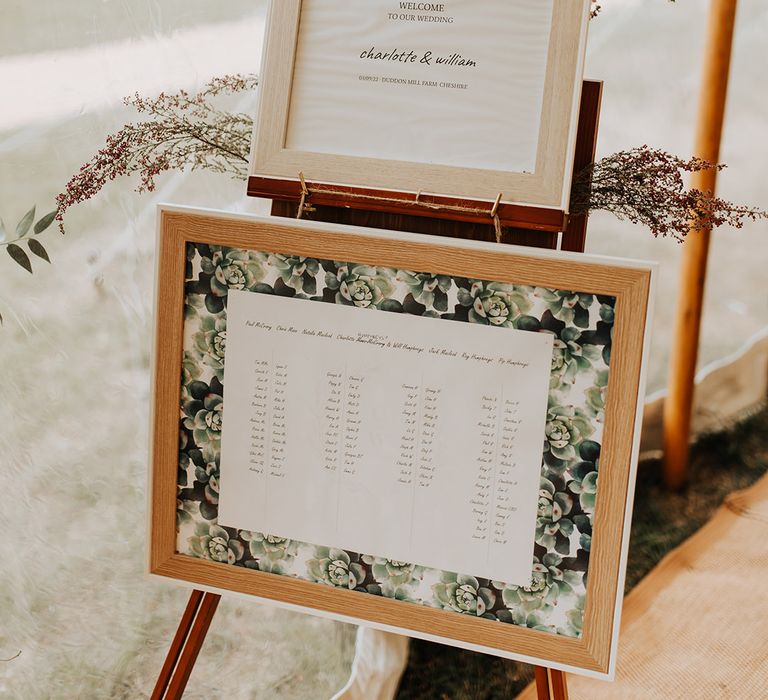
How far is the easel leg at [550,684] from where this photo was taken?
2.93 ft

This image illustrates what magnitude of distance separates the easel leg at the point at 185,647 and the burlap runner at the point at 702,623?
2.89 ft

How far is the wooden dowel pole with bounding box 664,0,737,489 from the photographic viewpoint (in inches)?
63.4

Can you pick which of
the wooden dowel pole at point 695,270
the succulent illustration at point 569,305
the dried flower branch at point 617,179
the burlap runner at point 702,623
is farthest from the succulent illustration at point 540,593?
the wooden dowel pole at point 695,270

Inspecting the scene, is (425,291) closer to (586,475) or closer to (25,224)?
(586,475)

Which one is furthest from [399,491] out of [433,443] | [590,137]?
[590,137]

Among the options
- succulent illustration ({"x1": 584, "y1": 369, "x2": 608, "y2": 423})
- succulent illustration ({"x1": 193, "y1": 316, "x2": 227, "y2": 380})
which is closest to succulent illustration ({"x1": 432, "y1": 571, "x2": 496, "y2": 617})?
succulent illustration ({"x1": 584, "y1": 369, "x2": 608, "y2": 423})

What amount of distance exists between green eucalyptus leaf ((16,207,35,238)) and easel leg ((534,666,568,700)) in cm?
97

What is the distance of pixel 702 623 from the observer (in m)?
1.69

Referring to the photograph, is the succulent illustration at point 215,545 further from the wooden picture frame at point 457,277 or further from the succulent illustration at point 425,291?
the succulent illustration at point 425,291

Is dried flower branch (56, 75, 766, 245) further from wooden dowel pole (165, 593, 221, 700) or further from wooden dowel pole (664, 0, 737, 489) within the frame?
wooden dowel pole (664, 0, 737, 489)

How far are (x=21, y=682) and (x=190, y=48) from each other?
1.07 meters

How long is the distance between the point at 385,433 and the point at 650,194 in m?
0.42

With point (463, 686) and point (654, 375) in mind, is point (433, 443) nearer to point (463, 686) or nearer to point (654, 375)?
point (463, 686)

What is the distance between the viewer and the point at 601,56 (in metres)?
1.61
